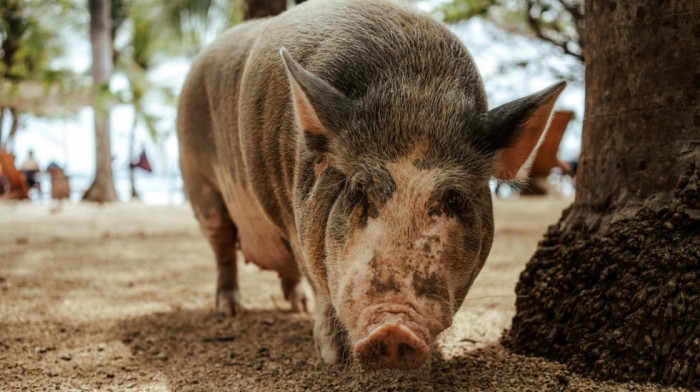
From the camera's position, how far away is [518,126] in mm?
2633

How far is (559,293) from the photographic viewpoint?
299cm

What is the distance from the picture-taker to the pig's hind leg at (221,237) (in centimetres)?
470

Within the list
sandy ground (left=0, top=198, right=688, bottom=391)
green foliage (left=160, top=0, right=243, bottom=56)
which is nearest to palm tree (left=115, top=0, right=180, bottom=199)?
green foliage (left=160, top=0, right=243, bottom=56)

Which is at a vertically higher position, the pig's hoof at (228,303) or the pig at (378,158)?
the pig at (378,158)

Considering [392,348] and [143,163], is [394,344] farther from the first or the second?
[143,163]

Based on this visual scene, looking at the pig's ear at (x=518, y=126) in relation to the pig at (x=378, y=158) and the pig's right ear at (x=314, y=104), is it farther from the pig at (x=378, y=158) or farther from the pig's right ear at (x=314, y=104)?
the pig's right ear at (x=314, y=104)

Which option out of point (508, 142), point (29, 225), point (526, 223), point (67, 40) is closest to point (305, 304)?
point (508, 142)

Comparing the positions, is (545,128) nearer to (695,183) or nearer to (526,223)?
(695,183)

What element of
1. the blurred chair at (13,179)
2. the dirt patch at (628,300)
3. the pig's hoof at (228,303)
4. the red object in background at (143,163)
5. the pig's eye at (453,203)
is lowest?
the red object in background at (143,163)

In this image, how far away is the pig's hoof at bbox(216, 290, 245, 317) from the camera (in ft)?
15.3

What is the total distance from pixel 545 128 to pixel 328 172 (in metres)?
1.05

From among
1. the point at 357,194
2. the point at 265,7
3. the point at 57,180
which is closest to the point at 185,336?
the point at 357,194

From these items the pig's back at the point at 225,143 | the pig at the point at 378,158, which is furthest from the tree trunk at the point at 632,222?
the pig's back at the point at 225,143

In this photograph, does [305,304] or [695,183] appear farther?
[305,304]
